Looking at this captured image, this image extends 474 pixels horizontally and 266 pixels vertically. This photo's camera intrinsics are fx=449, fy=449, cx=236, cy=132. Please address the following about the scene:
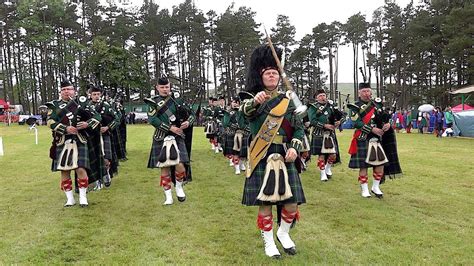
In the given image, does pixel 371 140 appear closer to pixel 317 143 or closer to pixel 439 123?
pixel 317 143

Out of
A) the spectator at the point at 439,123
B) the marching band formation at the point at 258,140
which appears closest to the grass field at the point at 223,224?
the marching band formation at the point at 258,140

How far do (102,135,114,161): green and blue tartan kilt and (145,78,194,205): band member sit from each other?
2.22 m

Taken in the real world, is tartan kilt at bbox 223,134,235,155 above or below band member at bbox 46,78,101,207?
below

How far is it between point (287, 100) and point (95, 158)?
162 inches

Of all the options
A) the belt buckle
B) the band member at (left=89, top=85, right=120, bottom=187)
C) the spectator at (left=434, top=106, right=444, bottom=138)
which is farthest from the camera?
the spectator at (left=434, top=106, right=444, bottom=138)

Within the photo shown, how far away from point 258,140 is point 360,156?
3.38 meters

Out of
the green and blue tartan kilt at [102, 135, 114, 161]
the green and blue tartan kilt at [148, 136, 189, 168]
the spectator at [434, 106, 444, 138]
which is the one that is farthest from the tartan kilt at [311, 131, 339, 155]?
the spectator at [434, 106, 444, 138]

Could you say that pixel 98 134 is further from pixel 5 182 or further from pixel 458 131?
pixel 458 131

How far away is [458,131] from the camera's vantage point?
22.2m

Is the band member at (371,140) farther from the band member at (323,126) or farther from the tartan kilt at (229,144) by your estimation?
the tartan kilt at (229,144)

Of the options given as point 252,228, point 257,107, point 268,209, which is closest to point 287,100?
point 257,107

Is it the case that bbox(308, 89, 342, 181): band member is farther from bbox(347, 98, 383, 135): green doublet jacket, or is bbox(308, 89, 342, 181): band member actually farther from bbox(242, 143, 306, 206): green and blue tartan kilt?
bbox(242, 143, 306, 206): green and blue tartan kilt

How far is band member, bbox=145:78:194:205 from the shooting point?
22.4 ft

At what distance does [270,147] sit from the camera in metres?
4.45
